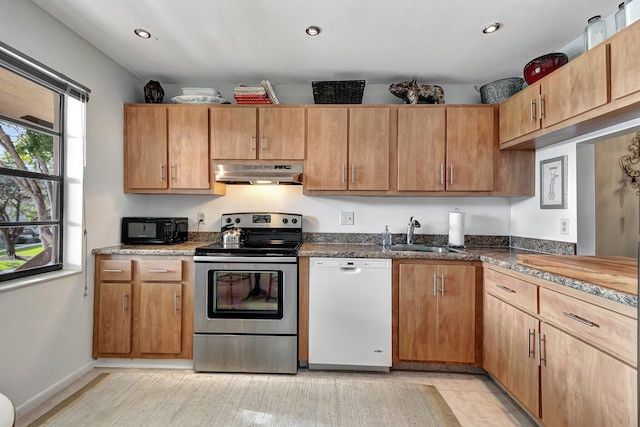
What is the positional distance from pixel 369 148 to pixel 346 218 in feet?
2.32

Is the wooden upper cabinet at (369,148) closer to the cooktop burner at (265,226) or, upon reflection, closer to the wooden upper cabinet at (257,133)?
the wooden upper cabinet at (257,133)

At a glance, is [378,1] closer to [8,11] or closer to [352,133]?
[352,133]

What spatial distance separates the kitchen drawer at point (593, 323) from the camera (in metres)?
1.17

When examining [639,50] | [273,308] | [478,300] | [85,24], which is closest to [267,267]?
[273,308]

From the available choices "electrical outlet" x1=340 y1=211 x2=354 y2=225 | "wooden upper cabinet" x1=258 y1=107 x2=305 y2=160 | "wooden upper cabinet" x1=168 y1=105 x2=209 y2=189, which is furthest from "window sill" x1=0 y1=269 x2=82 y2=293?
"electrical outlet" x1=340 y1=211 x2=354 y2=225

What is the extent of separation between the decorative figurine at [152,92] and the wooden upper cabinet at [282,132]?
0.96 metres

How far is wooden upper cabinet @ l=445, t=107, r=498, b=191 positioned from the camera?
2615 mm

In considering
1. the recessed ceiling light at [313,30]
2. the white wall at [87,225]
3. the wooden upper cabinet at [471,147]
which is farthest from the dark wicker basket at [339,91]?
the white wall at [87,225]

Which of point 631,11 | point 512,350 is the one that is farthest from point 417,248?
point 631,11

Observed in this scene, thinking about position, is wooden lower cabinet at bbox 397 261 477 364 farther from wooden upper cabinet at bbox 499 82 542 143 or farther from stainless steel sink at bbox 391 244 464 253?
wooden upper cabinet at bbox 499 82 542 143

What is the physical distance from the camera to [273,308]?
238cm

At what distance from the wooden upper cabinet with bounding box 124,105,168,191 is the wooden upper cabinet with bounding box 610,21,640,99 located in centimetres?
302

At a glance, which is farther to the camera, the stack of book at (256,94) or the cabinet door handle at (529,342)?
the stack of book at (256,94)

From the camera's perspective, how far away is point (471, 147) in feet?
8.61
